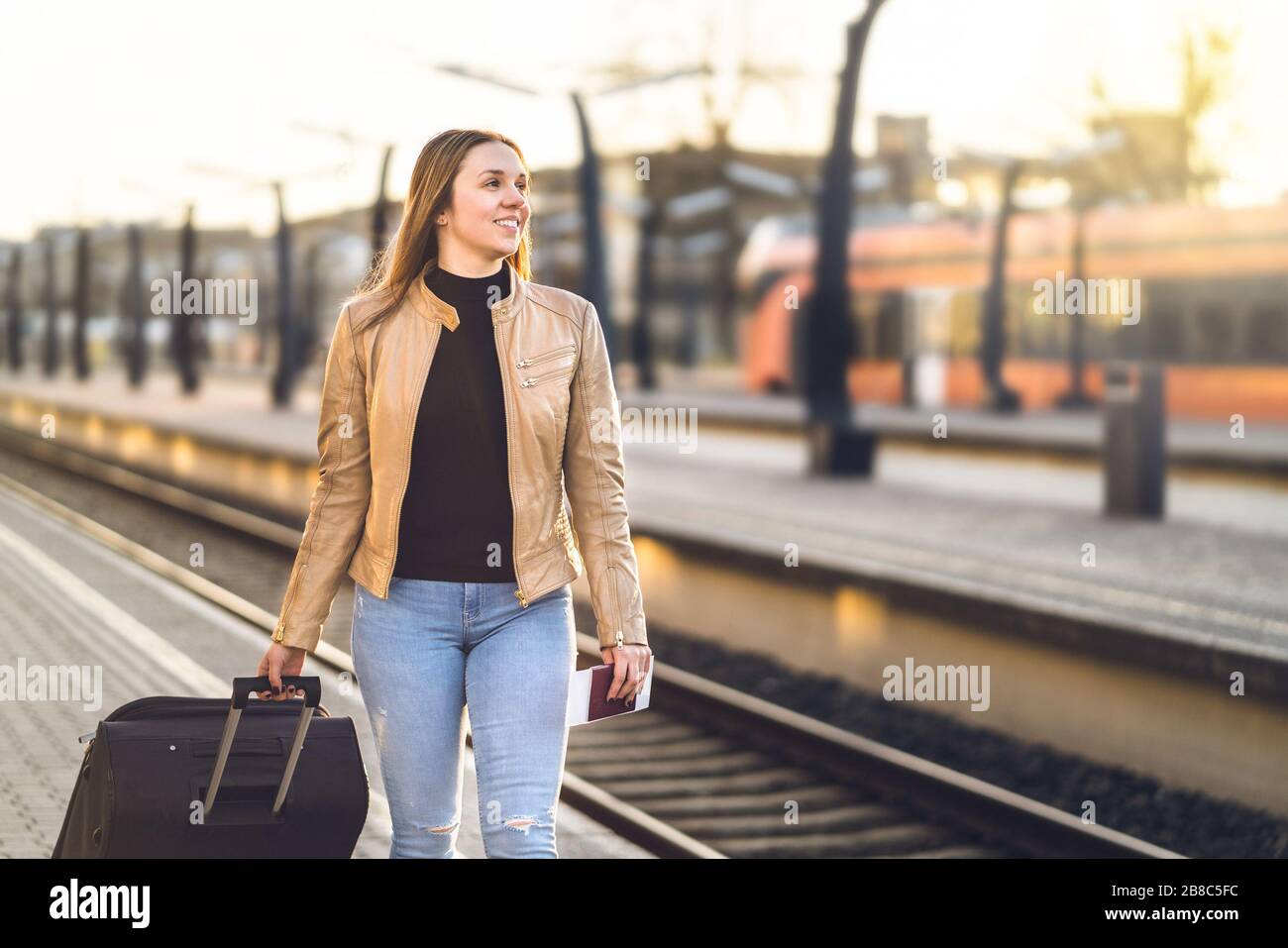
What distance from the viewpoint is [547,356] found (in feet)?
11.3

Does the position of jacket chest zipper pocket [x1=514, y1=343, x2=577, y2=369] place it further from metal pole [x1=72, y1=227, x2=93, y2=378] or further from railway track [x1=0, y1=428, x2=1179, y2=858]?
metal pole [x1=72, y1=227, x2=93, y2=378]

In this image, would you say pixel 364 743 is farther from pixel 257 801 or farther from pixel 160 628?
pixel 257 801

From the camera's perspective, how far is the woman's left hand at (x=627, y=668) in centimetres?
345

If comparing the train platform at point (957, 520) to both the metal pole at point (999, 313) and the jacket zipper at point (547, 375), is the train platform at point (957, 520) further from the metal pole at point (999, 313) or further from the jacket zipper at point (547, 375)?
the jacket zipper at point (547, 375)

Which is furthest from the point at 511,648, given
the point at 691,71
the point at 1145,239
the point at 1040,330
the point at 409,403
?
the point at 1040,330

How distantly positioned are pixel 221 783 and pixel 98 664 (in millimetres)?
5954

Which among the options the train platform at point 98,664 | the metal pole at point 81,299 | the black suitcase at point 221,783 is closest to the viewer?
the black suitcase at point 221,783

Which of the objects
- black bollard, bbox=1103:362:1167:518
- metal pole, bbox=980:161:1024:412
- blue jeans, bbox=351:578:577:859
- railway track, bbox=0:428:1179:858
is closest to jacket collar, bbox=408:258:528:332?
blue jeans, bbox=351:578:577:859

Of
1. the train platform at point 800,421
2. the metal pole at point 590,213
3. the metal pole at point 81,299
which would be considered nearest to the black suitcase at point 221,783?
the train platform at point 800,421

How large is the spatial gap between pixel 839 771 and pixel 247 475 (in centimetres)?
1635

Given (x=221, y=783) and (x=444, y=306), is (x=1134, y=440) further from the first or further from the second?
(x=221, y=783)

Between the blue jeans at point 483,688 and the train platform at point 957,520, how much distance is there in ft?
14.9
